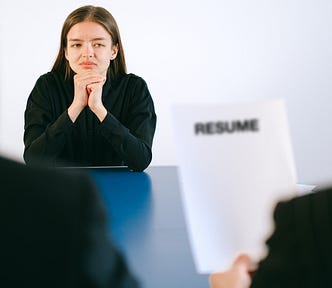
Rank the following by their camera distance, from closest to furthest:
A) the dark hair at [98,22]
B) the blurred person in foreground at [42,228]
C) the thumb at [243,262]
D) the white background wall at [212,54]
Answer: the blurred person in foreground at [42,228], the thumb at [243,262], the dark hair at [98,22], the white background wall at [212,54]

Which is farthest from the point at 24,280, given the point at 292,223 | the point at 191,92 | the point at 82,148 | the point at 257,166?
the point at 191,92

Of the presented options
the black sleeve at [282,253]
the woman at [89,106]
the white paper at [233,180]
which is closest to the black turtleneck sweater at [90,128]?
the woman at [89,106]

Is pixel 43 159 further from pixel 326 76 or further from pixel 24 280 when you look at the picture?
pixel 326 76

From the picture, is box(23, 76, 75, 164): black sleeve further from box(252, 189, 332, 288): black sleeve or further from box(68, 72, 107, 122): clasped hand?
box(252, 189, 332, 288): black sleeve

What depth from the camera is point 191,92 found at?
13.3 ft

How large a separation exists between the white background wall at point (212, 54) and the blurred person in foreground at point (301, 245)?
11.9 ft

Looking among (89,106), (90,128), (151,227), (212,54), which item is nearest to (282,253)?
(151,227)

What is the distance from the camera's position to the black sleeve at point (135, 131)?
5.82ft

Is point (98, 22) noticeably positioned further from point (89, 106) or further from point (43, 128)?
point (43, 128)

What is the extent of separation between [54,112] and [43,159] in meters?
0.28

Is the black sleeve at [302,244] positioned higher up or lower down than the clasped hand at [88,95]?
lower down

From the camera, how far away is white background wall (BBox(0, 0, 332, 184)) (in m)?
3.95

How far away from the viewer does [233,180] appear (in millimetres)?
607

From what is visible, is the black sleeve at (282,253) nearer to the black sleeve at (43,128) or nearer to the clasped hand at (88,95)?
the black sleeve at (43,128)
